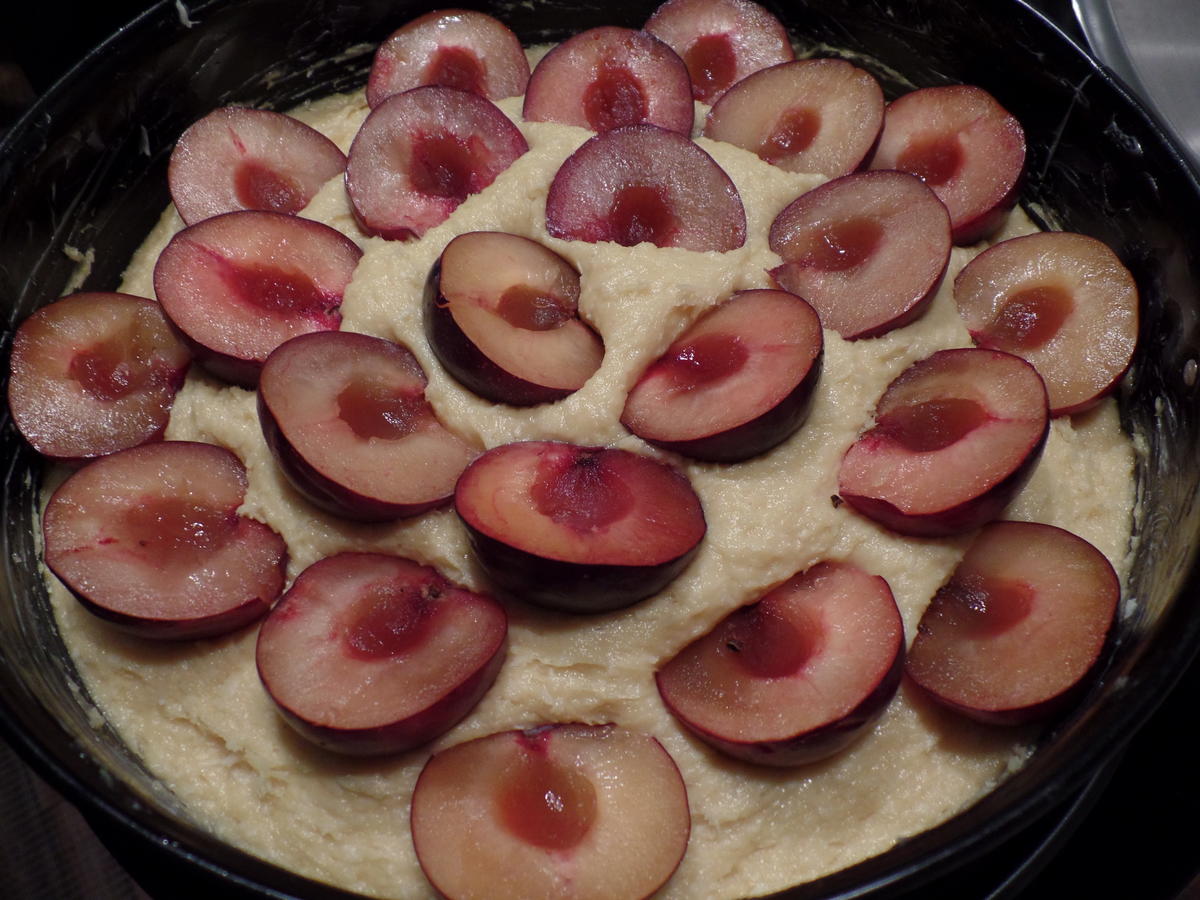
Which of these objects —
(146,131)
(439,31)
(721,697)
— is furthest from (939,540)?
(146,131)

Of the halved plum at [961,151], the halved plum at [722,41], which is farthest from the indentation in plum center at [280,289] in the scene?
the halved plum at [961,151]

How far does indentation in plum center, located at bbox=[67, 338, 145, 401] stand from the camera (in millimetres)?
2428

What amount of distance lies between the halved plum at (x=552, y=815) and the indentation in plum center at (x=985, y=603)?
2.16 ft

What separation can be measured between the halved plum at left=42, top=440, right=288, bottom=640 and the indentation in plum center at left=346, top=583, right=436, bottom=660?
9.6 inches

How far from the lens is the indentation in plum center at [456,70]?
9.59 feet

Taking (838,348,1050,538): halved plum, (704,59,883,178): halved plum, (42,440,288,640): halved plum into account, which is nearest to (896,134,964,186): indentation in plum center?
(704,59,883,178): halved plum

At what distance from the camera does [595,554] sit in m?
1.86

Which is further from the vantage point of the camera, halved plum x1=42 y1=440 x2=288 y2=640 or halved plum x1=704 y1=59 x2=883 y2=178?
halved plum x1=704 y1=59 x2=883 y2=178

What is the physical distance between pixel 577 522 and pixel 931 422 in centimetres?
78

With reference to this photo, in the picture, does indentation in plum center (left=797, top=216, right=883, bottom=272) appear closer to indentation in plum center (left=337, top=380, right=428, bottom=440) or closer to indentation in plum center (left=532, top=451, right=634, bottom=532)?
indentation in plum center (left=532, top=451, right=634, bottom=532)

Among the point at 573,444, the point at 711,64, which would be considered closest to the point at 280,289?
the point at 573,444

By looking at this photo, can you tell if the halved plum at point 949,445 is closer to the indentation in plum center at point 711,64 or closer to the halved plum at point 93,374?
the indentation in plum center at point 711,64

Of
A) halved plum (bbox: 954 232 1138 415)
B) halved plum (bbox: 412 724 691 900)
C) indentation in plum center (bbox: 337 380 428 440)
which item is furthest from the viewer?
Result: halved plum (bbox: 954 232 1138 415)

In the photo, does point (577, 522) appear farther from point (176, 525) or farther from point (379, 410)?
point (176, 525)
